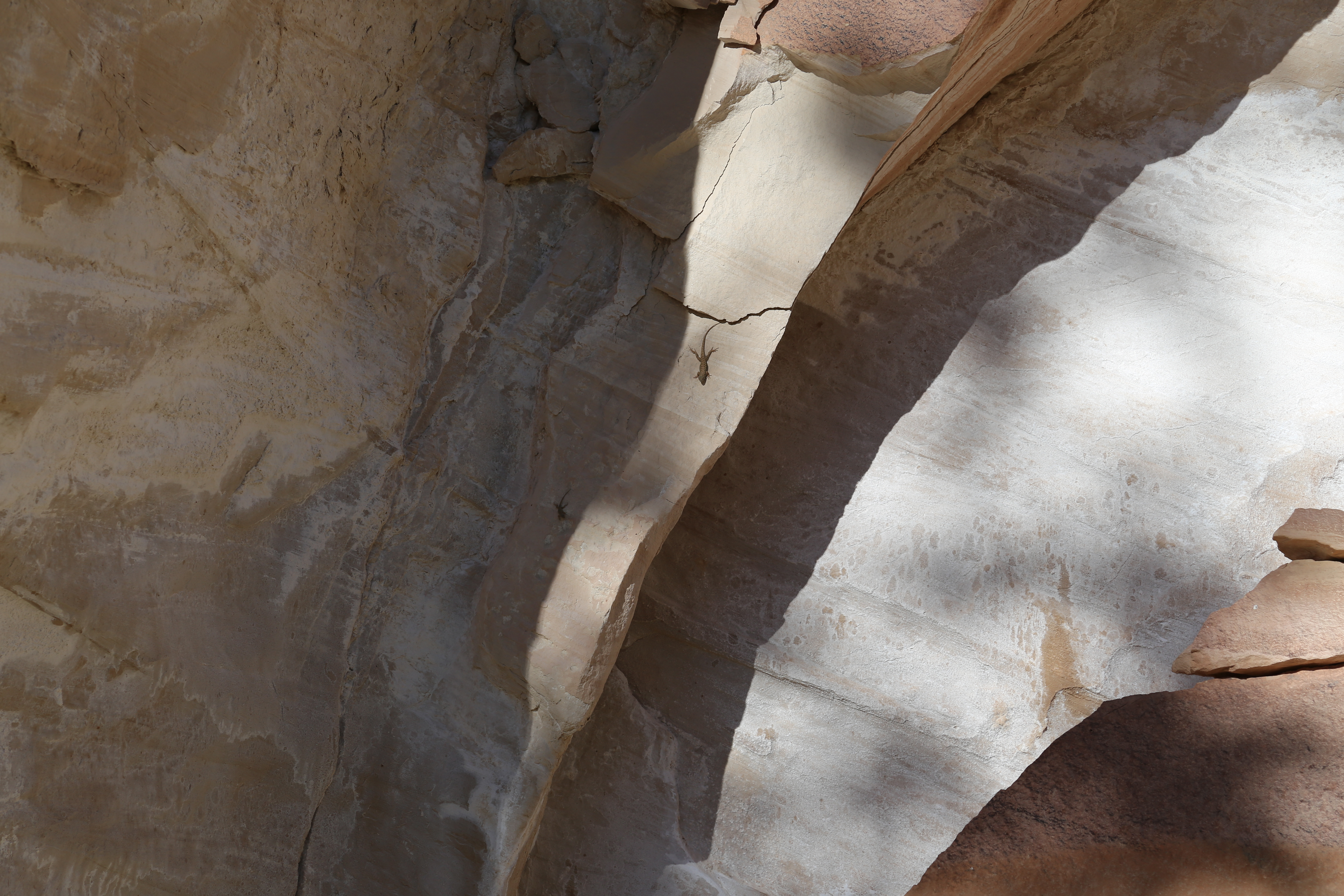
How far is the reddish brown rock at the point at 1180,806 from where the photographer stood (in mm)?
1269

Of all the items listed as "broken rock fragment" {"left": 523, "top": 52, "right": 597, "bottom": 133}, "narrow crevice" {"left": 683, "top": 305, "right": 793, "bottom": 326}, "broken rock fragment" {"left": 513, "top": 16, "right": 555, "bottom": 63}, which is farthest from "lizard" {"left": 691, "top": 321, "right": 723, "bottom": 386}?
"broken rock fragment" {"left": 513, "top": 16, "right": 555, "bottom": 63}

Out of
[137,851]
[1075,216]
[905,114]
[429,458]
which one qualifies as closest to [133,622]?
[137,851]

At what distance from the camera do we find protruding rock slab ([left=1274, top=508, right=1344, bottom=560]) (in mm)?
1729

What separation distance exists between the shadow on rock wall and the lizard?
39cm

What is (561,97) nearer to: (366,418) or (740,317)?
(740,317)

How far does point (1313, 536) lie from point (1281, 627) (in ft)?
0.99

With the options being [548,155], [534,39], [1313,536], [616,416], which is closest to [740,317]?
[616,416]

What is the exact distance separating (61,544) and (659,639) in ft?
3.76

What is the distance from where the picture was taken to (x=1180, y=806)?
135 cm

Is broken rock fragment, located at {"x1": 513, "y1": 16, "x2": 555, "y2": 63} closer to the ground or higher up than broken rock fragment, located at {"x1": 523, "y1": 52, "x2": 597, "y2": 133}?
higher up

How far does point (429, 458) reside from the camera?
68.7 inches

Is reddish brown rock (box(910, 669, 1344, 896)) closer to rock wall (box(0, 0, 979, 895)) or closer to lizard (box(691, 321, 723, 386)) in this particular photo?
rock wall (box(0, 0, 979, 895))

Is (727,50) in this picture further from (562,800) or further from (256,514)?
(562,800)

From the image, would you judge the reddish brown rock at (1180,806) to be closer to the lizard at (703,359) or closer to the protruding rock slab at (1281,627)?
the protruding rock slab at (1281,627)
